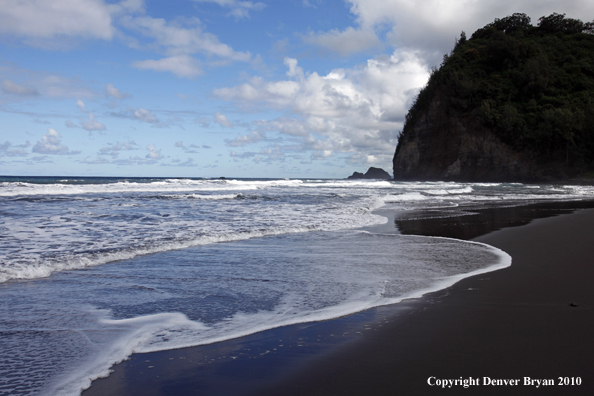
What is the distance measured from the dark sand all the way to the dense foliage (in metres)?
49.3

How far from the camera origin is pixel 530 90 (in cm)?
4853

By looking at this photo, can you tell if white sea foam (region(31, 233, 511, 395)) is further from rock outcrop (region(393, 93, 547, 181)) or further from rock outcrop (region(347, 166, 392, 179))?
rock outcrop (region(347, 166, 392, 179))

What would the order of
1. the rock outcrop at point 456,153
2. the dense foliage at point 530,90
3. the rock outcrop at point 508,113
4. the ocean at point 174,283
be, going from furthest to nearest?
the rock outcrop at point 456,153 → the rock outcrop at point 508,113 → the dense foliage at point 530,90 → the ocean at point 174,283

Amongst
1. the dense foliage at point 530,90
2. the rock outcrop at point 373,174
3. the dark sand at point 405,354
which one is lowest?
the dark sand at point 405,354

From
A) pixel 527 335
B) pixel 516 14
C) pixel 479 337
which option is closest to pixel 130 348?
pixel 479 337

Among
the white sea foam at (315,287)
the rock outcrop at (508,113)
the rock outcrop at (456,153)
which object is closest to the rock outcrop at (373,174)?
the rock outcrop at (508,113)

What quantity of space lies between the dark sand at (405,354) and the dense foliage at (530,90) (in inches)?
1941

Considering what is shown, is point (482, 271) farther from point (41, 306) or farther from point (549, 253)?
point (41, 306)

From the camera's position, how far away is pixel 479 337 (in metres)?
2.47

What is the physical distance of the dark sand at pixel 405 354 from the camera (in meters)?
1.89

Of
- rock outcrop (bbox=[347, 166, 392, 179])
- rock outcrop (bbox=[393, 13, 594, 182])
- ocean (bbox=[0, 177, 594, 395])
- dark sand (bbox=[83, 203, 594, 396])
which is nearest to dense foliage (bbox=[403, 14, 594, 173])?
rock outcrop (bbox=[393, 13, 594, 182])

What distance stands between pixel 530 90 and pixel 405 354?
186 feet

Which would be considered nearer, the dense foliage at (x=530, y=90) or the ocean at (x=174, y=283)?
the ocean at (x=174, y=283)

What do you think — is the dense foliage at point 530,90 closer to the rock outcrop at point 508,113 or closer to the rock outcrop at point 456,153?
the rock outcrop at point 508,113
